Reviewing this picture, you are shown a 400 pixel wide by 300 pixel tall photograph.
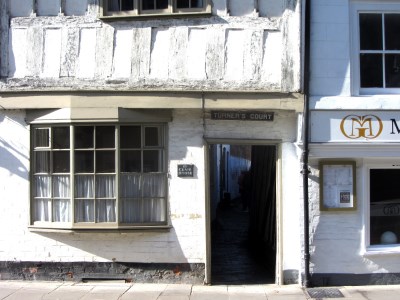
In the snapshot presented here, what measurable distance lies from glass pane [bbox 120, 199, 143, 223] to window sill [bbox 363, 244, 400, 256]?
11.7ft

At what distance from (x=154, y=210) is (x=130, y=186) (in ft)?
1.76

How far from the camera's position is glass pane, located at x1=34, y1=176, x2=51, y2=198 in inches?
317

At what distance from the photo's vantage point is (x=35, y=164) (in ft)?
26.6

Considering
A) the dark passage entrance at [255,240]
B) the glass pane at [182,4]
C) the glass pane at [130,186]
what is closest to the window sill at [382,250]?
the dark passage entrance at [255,240]

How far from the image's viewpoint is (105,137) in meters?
7.93

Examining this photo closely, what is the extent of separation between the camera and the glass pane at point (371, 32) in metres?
7.94

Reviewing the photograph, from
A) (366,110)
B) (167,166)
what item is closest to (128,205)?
(167,166)

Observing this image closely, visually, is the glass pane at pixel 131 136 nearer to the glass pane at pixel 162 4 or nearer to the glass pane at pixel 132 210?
the glass pane at pixel 132 210

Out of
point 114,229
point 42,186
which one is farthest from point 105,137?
point 114,229

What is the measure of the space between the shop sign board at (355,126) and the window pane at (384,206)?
703 mm

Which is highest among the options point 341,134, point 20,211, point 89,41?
point 89,41

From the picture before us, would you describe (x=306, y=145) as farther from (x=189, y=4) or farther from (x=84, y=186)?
(x=84, y=186)

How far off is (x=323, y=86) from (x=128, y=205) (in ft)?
11.7

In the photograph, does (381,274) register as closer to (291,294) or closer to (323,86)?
(291,294)
